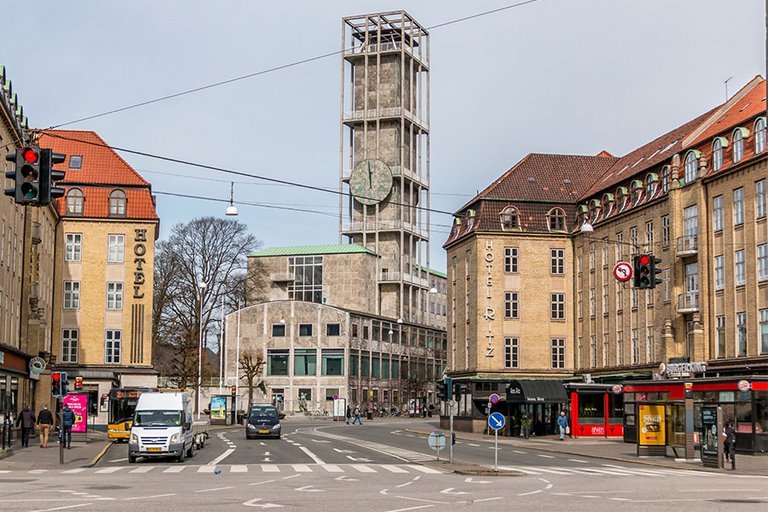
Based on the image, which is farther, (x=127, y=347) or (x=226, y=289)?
(x=226, y=289)

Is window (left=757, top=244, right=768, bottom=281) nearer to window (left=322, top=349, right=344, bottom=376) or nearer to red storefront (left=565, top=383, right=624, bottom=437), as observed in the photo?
red storefront (left=565, top=383, right=624, bottom=437)

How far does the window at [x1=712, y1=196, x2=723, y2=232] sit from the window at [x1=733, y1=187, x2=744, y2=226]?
1251 mm

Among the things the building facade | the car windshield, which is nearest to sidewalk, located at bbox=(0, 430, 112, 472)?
the car windshield

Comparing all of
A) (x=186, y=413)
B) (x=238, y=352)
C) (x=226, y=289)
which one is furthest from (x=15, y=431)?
(x=238, y=352)

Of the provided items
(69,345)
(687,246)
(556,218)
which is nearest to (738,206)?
(687,246)

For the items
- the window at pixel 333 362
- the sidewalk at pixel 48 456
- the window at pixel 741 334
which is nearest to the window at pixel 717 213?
the window at pixel 741 334

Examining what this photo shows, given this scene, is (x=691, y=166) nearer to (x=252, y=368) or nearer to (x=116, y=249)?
(x=116, y=249)

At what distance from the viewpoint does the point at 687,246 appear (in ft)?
193

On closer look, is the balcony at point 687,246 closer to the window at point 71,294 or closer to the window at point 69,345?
the window at point 71,294

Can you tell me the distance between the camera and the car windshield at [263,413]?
56.6 meters

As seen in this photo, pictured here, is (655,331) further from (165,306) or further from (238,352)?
(238,352)

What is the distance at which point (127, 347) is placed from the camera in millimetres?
71688

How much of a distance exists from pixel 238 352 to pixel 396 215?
22738 mm

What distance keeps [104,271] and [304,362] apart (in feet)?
130
